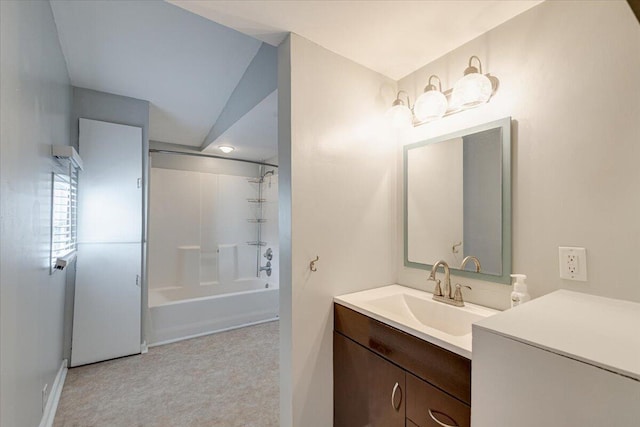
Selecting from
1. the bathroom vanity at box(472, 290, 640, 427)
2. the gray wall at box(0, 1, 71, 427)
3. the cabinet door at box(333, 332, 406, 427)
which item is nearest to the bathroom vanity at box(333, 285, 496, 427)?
the cabinet door at box(333, 332, 406, 427)

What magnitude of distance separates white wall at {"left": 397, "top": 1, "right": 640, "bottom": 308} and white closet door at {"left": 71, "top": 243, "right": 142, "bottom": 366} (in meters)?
2.96

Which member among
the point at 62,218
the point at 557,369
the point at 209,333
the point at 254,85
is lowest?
the point at 209,333

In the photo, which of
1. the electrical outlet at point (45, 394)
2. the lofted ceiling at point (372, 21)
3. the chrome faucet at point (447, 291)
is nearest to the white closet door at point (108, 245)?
the electrical outlet at point (45, 394)

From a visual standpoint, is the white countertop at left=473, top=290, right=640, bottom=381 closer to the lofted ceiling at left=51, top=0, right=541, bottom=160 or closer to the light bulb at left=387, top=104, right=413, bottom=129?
the light bulb at left=387, top=104, right=413, bottom=129

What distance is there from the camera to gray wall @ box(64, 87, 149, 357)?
93.8 inches

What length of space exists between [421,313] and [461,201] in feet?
2.25

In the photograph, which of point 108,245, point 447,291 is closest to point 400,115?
point 447,291

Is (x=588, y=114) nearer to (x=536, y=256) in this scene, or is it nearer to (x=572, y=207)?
(x=572, y=207)

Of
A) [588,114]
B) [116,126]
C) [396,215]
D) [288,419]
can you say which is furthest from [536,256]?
[116,126]

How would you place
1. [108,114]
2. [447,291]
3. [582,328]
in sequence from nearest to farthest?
[582,328] < [447,291] < [108,114]

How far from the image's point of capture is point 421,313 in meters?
1.53

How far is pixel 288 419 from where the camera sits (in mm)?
1445

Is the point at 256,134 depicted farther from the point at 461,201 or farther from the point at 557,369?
the point at 557,369

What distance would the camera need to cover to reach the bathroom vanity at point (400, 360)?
0.98m
